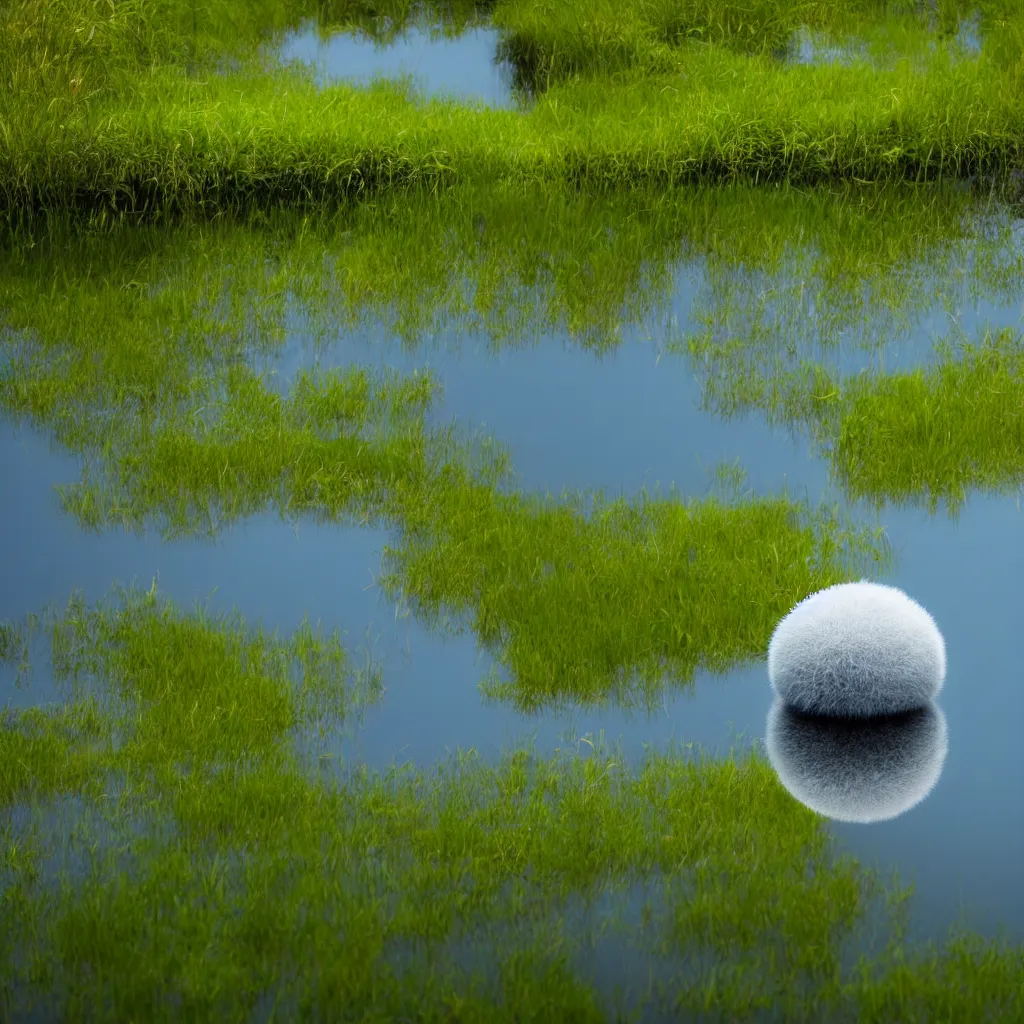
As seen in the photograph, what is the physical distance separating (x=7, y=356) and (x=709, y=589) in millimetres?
3472

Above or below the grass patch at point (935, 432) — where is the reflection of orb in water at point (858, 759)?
below

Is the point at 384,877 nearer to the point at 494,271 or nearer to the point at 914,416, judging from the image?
the point at 914,416

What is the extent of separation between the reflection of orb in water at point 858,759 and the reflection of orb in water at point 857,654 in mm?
51

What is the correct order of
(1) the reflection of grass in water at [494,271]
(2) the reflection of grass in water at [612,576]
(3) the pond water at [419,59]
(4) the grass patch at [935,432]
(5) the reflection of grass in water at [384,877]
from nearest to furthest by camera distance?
(5) the reflection of grass in water at [384,877] < (2) the reflection of grass in water at [612,576] < (4) the grass patch at [935,432] < (1) the reflection of grass in water at [494,271] < (3) the pond water at [419,59]

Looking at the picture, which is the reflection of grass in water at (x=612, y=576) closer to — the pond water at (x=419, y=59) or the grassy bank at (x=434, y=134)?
the grassy bank at (x=434, y=134)

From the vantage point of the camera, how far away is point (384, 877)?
13.0 ft

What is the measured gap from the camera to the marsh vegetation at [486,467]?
3.74 m

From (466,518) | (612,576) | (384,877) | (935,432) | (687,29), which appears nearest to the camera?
(384,877)

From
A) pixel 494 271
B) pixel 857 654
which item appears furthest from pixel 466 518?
pixel 494 271

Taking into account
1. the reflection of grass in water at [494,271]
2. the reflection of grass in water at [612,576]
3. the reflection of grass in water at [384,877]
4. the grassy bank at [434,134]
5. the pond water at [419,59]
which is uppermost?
the pond water at [419,59]

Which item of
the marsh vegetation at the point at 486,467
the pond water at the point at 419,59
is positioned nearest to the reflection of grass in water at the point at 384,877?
the marsh vegetation at the point at 486,467

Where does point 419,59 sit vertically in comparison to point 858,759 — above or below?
above

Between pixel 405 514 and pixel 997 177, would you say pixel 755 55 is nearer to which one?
pixel 997 177

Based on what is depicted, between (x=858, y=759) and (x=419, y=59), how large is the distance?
731 centimetres
